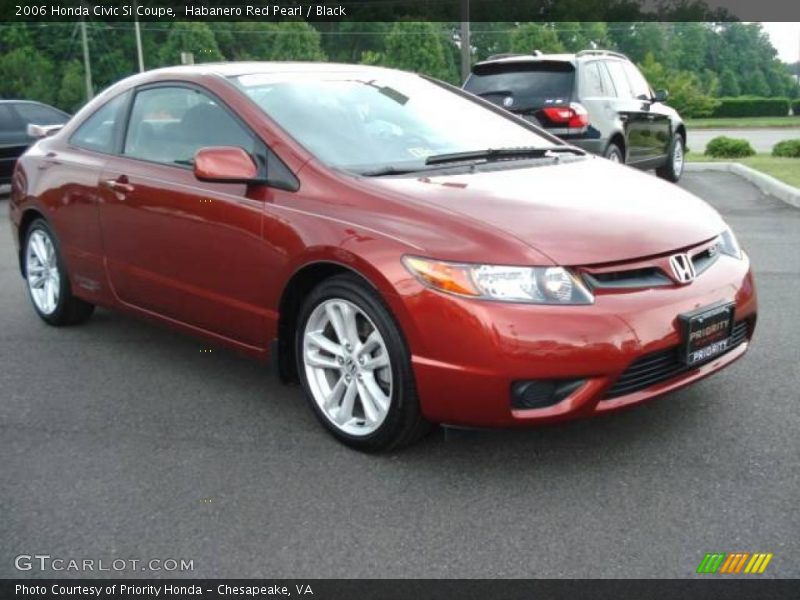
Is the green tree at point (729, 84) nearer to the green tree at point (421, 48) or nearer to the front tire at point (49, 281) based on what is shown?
the green tree at point (421, 48)

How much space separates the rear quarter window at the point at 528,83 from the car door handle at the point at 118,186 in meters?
5.89

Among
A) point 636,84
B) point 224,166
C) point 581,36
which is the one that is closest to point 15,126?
point 636,84

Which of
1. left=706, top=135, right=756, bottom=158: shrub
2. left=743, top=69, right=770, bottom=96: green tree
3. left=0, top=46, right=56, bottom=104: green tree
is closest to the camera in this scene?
left=706, top=135, right=756, bottom=158: shrub

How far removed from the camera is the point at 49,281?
18.5 ft

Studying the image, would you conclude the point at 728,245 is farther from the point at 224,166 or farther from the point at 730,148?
the point at 730,148

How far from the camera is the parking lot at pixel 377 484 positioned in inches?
113

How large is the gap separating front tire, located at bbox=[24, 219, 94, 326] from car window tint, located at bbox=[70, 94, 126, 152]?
1.93 feet

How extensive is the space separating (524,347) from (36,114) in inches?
511

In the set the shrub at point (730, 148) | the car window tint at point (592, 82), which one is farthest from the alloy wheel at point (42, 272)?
the shrub at point (730, 148)

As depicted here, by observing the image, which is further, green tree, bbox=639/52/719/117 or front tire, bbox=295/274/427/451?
green tree, bbox=639/52/719/117

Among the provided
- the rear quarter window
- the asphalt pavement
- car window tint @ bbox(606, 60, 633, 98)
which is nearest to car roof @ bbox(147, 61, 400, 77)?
the rear quarter window

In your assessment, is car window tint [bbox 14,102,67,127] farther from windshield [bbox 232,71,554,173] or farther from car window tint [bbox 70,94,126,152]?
windshield [bbox 232,71,554,173]
